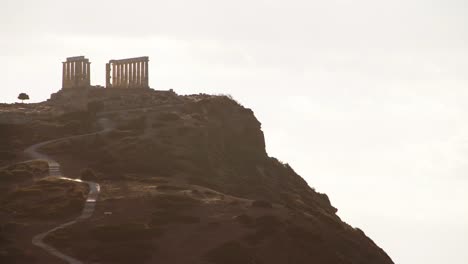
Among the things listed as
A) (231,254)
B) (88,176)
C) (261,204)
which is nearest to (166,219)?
(231,254)

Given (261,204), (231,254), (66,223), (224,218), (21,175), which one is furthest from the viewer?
(21,175)

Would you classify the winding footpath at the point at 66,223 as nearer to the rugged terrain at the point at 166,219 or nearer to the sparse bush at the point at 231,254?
the rugged terrain at the point at 166,219

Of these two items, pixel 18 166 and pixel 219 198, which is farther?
pixel 18 166

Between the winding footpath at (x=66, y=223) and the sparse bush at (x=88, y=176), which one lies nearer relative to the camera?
the winding footpath at (x=66, y=223)

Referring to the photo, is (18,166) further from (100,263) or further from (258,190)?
(100,263)

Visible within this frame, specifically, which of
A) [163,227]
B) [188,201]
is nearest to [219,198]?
[188,201]

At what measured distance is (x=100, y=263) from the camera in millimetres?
143000

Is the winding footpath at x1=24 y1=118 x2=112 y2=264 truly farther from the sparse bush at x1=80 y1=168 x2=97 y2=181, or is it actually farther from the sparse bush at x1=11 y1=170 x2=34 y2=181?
the sparse bush at x1=11 y1=170 x2=34 y2=181

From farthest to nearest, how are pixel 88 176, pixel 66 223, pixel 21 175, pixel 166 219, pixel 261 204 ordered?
pixel 88 176, pixel 21 175, pixel 261 204, pixel 166 219, pixel 66 223

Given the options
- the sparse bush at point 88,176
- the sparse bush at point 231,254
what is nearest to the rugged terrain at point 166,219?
the sparse bush at point 231,254

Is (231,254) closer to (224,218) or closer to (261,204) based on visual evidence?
(224,218)

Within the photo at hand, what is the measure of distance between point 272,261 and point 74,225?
24.2 metres

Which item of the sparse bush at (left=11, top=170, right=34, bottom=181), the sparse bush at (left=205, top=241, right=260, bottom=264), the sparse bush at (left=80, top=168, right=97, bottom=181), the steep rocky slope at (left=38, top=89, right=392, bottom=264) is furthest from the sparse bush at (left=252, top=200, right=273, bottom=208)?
the sparse bush at (left=11, top=170, right=34, bottom=181)

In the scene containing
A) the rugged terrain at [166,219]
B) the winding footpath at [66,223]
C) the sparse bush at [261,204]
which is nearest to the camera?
the winding footpath at [66,223]
